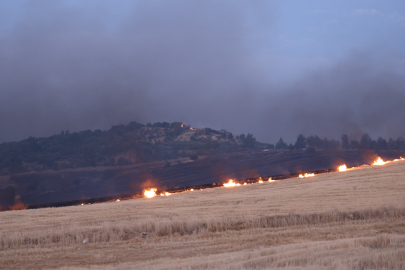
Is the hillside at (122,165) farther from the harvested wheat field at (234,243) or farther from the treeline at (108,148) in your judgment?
the harvested wheat field at (234,243)

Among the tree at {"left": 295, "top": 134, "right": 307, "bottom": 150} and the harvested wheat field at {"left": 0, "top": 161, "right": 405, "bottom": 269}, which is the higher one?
the tree at {"left": 295, "top": 134, "right": 307, "bottom": 150}

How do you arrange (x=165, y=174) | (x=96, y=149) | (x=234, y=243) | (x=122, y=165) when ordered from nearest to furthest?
(x=234, y=243)
(x=165, y=174)
(x=122, y=165)
(x=96, y=149)

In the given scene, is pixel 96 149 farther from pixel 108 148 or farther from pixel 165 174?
pixel 165 174

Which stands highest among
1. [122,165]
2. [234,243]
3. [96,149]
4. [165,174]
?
[96,149]

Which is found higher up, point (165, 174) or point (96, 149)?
point (96, 149)

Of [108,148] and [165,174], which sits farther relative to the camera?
[108,148]

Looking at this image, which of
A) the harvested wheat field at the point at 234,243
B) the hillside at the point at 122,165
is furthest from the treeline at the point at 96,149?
the harvested wheat field at the point at 234,243

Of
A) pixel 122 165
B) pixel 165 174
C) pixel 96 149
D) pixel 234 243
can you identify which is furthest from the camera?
pixel 96 149

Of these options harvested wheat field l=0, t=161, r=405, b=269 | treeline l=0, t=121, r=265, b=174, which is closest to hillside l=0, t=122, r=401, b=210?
treeline l=0, t=121, r=265, b=174

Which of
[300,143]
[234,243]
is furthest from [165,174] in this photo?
[234,243]

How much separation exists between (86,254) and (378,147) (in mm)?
102627

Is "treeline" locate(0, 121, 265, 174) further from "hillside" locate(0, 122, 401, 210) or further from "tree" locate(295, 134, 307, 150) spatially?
"tree" locate(295, 134, 307, 150)

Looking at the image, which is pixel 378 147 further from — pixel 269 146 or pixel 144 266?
pixel 144 266

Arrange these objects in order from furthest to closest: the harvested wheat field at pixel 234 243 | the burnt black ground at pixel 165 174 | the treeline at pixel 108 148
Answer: the treeline at pixel 108 148, the burnt black ground at pixel 165 174, the harvested wheat field at pixel 234 243
